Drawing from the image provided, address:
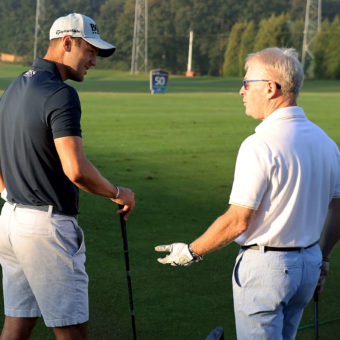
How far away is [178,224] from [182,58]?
105681mm

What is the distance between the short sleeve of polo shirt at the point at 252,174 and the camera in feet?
10.1

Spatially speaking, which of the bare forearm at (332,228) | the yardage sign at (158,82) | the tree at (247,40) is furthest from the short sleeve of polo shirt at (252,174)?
the tree at (247,40)

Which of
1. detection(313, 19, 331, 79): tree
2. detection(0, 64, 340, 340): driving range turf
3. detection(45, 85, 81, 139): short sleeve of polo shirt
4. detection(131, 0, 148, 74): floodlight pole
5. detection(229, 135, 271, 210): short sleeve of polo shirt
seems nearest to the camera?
detection(229, 135, 271, 210): short sleeve of polo shirt

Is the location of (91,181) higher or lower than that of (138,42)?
higher

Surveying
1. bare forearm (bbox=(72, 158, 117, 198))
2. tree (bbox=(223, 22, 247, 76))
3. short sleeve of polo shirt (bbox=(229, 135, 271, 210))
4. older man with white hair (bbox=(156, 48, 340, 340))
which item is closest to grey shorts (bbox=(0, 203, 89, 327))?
bare forearm (bbox=(72, 158, 117, 198))

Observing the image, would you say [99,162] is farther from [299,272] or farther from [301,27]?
[301,27]

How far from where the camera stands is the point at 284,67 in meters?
3.17

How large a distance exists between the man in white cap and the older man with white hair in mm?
723

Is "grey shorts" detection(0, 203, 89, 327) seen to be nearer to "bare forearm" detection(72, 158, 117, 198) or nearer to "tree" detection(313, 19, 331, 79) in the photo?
"bare forearm" detection(72, 158, 117, 198)

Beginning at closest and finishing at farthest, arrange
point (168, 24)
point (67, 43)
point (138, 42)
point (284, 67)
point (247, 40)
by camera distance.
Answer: point (284, 67)
point (67, 43)
point (247, 40)
point (138, 42)
point (168, 24)

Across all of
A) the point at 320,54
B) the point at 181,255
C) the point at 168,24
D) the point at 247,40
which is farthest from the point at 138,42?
the point at 181,255

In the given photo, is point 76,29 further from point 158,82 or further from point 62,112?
point 158,82

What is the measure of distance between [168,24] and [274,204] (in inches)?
4636

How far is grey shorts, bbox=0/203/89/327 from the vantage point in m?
3.61
